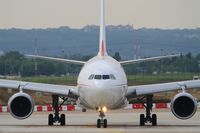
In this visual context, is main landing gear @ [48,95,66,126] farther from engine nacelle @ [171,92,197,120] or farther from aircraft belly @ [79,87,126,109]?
engine nacelle @ [171,92,197,120]

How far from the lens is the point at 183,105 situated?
40.7 metres

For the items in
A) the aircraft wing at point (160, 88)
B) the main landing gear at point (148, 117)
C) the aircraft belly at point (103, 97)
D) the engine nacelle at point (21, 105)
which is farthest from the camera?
the main landing gear at point (148, 117)

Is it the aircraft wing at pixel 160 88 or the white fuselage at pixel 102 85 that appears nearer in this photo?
the white fuselage at pixel 102 85

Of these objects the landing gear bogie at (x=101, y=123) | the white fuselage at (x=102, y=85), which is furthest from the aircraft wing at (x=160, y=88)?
the landing gear bogie at (x=101, y=123)

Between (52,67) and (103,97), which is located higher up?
(52,67)

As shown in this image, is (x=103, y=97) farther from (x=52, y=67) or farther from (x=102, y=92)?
(x=52, y=67)

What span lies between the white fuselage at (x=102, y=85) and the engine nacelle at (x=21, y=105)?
8.02 feet

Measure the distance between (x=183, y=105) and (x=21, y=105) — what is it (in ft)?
24.8

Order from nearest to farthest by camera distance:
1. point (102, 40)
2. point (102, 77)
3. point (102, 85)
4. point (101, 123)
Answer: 1. point (102, 85)
2. point (102, 77)
3. point (101, 123)
4. point (102, 40)

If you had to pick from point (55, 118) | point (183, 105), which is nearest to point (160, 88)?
point (183, 105)

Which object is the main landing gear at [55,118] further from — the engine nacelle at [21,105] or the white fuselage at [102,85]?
the white fuselage at [102,85]

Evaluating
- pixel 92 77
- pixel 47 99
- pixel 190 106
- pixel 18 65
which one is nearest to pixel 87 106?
pixel 92 77

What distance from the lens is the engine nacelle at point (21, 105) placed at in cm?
4080

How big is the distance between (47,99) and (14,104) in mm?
35741
